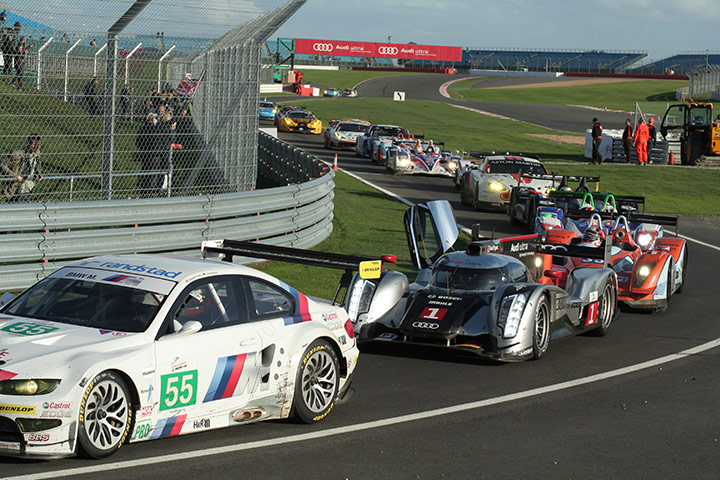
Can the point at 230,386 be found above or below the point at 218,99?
below

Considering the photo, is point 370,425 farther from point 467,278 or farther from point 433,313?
point 467,278

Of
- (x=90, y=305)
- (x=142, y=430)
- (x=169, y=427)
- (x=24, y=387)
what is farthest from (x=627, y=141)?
(x=24, y=387)

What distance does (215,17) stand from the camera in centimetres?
1376

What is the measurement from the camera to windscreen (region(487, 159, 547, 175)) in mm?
23561

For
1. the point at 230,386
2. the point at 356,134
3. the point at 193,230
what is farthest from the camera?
the point at 356,134

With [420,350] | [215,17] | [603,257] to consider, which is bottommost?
[420,350]

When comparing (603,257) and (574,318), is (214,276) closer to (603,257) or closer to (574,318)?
(574,318)

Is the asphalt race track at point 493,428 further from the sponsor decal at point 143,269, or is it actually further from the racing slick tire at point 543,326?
the sponsor decal at point 143,269

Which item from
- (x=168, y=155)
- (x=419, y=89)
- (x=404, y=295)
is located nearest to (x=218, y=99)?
(x=168, y=155)

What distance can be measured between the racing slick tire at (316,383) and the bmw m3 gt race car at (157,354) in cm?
1

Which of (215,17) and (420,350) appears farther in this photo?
(215,17)

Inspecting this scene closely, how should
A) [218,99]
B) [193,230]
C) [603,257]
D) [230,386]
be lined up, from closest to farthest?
1. [230,386]
2. [603,257]
3. [193,230]
4. [218,99]

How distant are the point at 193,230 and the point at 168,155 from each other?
1.45 m

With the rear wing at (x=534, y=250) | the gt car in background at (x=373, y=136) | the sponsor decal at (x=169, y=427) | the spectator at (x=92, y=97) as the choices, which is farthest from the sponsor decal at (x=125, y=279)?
the gt car in background at (x=373, y=136)
